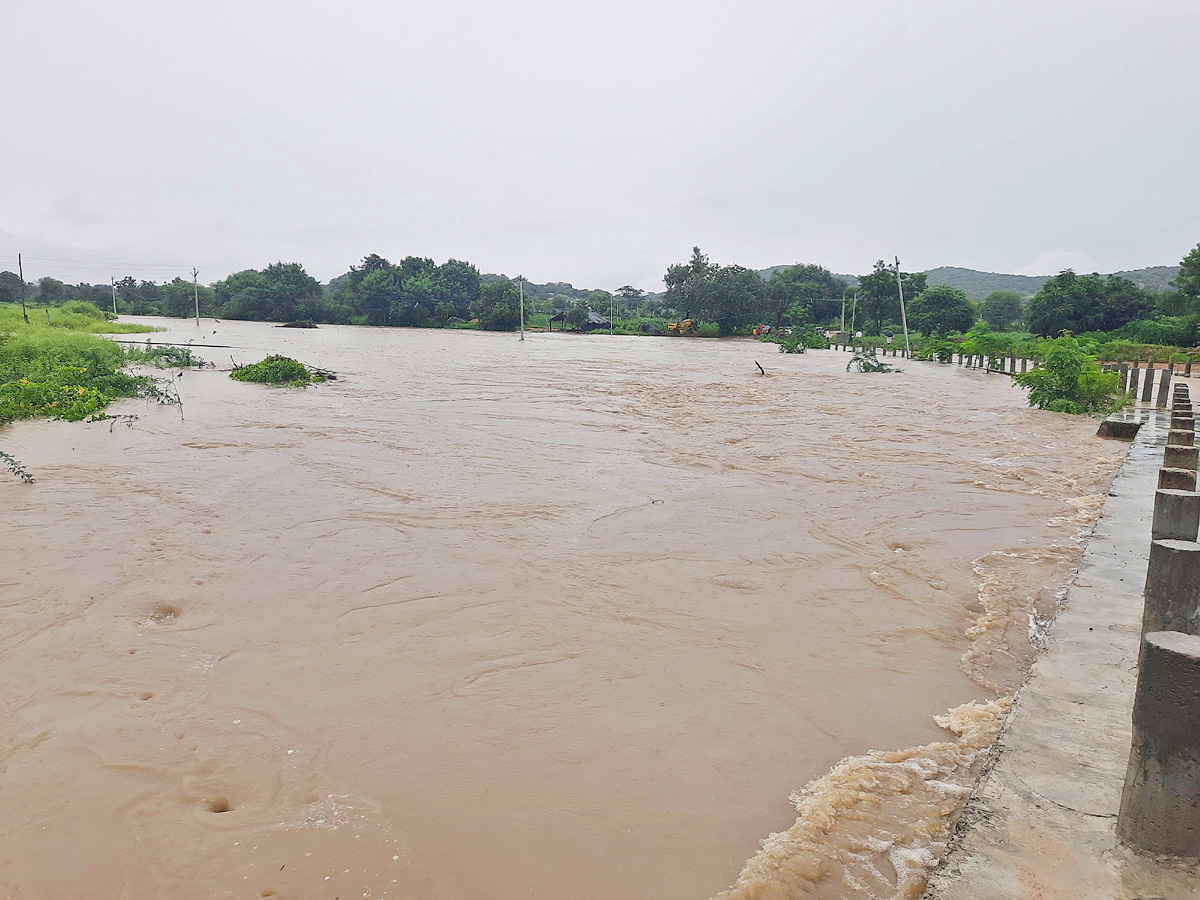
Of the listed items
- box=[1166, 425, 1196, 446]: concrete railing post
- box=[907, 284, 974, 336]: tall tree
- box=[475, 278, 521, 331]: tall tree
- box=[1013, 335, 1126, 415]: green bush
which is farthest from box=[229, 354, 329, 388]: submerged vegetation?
box=[475, 278, 521, 331]: tall tree

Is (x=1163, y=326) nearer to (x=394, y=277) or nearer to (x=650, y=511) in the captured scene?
(x=650, y=511)

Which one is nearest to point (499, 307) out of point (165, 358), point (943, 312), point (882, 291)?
point (882, 291)

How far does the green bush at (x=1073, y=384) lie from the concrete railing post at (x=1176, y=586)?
14.4 m

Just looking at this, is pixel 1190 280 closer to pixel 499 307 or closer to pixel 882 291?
pixel 882 291

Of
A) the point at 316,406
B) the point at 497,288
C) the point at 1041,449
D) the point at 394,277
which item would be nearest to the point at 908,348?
the point at 1041,449

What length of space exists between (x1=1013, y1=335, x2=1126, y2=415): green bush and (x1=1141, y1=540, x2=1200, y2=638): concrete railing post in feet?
47.1

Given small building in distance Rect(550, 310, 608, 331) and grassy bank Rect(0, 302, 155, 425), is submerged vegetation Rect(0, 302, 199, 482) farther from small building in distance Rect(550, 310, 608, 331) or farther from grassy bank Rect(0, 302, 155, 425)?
small building in distance Rect(550, 310, 608, 331)

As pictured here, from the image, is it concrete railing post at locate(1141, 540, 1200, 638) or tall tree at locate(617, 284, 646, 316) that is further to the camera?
tall tree at locate(617, 284, 646, 316)

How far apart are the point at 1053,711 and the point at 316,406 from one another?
49.1 ft

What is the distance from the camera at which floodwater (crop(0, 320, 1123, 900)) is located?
285cm

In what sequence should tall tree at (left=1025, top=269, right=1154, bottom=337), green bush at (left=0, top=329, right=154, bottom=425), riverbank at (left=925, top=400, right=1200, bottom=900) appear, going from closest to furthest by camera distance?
riverbank at (left=925, top=400, right=1200, bottom=900) → green bush at (left=0, top=329, right=154, bottom=425) → tall tree at (left=1025, top=269, right=1154, bottom=337)

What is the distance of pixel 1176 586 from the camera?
129 inches

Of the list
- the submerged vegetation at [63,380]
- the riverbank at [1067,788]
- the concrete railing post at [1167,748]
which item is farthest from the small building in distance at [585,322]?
the concrete railing post at [1167,748]

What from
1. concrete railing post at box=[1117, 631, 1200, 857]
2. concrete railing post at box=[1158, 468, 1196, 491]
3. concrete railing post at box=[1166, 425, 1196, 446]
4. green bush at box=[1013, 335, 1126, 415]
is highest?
green bush at box=[1013, 335, 1126, 415]
